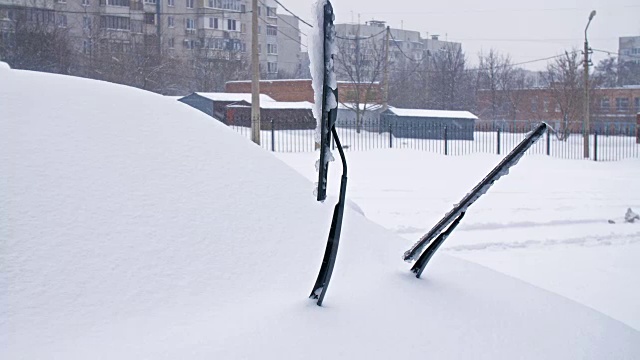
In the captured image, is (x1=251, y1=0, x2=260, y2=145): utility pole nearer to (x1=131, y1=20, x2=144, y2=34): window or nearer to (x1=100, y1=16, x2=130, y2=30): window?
(x1=100, y1=16, x2=130, y2=30): window

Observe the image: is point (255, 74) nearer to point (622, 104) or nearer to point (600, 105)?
point (600, 105)

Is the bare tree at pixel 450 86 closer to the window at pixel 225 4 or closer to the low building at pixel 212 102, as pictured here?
the window at pixel 225 4

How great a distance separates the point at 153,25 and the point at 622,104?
35578 millimetres

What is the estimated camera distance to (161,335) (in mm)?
2252

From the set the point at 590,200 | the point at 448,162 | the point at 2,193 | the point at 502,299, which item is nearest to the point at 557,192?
the point at 590,200

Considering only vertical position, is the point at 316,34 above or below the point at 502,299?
above

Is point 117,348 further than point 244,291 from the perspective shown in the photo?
No

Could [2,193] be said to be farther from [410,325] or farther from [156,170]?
[410,325]

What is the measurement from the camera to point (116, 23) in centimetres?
4562

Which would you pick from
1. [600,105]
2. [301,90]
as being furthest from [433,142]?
[600,105]

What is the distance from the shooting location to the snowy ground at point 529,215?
7.67 m

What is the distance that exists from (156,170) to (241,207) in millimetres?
399

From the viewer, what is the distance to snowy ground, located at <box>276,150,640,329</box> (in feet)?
25.2

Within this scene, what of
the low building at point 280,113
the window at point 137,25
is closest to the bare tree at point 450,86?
the window at point 137,25
